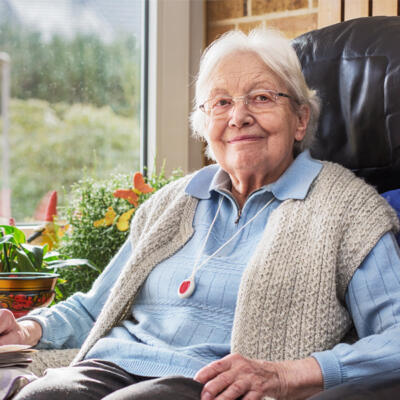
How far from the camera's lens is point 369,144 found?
1.60 m

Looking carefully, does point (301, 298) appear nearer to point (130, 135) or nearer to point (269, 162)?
point (269, 162)

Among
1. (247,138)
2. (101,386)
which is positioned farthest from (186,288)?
(247,138)

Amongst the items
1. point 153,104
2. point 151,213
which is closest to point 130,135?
point 153,104

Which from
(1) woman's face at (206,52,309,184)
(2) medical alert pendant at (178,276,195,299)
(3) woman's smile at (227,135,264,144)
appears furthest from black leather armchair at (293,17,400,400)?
(2) medical alert pendant at (178,276,195,299)

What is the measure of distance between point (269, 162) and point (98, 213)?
2.86 feet

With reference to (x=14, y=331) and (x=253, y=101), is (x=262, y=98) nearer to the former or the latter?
(x=253, y=101)

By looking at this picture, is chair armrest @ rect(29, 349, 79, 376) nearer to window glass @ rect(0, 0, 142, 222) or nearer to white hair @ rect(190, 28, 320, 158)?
white hair @ rect(190, 28, 320, 158)

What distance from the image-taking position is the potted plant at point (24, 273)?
1.74 metres

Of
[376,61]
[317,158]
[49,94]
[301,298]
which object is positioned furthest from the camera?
[49,94]

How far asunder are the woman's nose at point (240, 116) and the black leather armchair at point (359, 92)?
22 cm

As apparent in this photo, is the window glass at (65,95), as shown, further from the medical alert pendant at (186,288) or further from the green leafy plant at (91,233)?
the medical alert pendant at (186,288)

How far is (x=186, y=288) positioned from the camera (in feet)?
4.96

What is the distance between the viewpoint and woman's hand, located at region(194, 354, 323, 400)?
117 centimetres

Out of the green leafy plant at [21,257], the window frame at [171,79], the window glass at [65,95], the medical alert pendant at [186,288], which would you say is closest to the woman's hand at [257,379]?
the medical alert pendant at [186,288]
